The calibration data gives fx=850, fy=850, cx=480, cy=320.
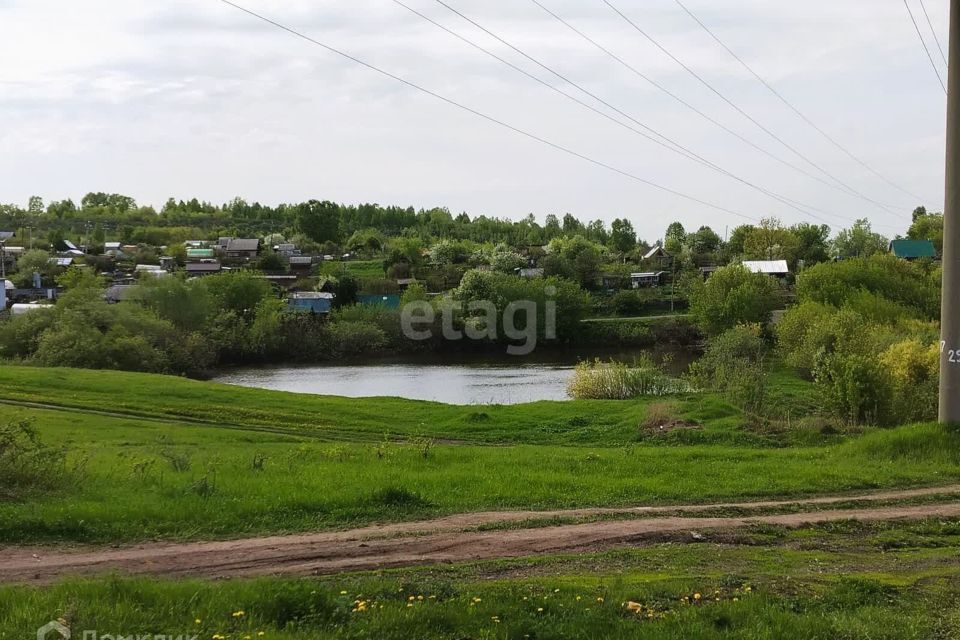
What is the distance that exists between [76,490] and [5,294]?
87710mm

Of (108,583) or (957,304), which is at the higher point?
(957,304)

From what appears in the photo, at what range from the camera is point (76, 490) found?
15070 mm

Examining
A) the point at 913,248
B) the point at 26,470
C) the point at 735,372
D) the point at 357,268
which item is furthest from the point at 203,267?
the point at 26,470

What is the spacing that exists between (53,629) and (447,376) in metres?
55.8

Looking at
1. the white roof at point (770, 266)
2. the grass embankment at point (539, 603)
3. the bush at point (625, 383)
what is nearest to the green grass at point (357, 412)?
the bush at point (625, 383)

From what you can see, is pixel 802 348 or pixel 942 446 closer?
pixel 942 446

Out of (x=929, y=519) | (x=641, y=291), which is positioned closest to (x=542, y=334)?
(x=641, y=291)

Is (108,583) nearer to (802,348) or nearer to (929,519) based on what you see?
(929,519)

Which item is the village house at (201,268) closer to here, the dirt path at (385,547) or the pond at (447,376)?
the pond at (447,376)

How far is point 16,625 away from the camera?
753cm

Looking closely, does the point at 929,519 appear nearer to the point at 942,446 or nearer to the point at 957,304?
the point at 942,446

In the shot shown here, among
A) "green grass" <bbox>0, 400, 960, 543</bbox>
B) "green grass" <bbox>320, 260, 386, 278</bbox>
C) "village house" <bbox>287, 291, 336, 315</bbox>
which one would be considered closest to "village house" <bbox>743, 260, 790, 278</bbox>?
"village house" <bbox>287, 291, 336, 315</bbox>

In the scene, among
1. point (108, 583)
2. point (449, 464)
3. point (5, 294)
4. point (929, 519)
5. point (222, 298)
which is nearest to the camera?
point (108, 583)

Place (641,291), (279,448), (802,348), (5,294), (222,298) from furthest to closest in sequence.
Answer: (641,291), (5,294), (222,298), (802,348), (279,448)
